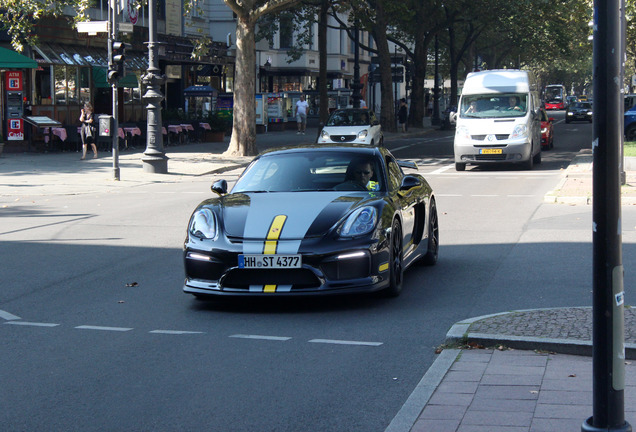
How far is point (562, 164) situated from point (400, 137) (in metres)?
19.7

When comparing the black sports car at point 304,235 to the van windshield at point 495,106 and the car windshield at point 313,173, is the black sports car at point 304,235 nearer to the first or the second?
the car windshield at point 313,173

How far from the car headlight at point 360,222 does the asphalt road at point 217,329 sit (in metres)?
0.69

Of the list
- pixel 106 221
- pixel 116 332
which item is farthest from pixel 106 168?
pixel 116 332

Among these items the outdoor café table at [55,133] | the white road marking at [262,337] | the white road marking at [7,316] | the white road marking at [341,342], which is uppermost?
the outdoor café table at [55,133]

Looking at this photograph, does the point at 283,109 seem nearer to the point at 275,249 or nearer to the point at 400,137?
the point at 400,137

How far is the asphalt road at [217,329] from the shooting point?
5367 millimetres

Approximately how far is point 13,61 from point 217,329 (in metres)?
23.3

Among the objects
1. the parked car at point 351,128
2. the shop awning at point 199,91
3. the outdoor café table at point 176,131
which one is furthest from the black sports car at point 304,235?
the shop awning at point 199,91

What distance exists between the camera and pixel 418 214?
32.6 feet

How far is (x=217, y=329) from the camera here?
7.53 m

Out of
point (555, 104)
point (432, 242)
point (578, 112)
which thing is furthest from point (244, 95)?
point (555, 104)

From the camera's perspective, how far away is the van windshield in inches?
1017

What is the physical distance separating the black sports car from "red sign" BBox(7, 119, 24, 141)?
22705 millimetres

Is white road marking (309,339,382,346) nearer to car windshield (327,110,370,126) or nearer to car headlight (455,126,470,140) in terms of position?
car headlight (455,126,470,140)
